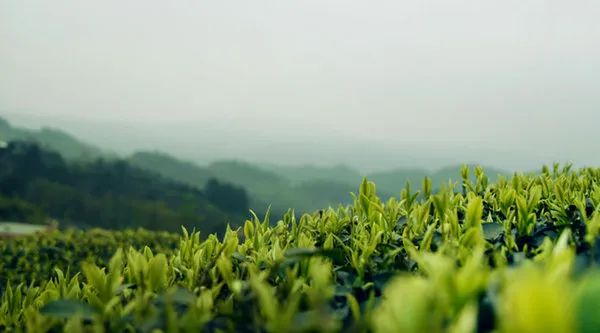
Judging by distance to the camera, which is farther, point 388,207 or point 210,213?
point 210,213

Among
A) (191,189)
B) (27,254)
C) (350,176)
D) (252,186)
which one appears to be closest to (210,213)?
(191,189)

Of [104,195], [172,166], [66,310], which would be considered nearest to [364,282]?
[66,310]

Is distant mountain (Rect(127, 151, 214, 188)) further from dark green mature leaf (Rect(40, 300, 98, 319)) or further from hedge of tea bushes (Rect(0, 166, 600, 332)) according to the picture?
dark green mature leaf (Rect(40, 300, 98, 319))

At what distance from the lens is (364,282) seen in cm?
189

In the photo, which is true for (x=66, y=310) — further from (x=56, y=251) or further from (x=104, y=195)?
(x=104, y=195)

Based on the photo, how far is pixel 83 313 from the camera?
1523mm

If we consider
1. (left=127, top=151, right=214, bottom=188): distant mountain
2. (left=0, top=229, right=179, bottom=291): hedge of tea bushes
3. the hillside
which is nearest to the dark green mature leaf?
(left=0, top=229, right=179, bottom=291): hedge of tea bushes

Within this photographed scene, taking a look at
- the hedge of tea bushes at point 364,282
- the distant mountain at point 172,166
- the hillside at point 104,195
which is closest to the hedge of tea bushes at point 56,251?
the hedge of tea bushes at point 364,282

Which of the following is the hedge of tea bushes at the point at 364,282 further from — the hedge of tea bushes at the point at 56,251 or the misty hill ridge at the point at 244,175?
the misty hill ridge at the point at 244,175

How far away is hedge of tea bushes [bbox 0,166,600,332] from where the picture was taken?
3.58 ft

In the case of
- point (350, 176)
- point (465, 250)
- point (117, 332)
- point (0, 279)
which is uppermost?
point (465, 250)

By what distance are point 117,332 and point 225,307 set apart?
287 mm

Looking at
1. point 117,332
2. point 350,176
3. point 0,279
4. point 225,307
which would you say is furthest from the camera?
point 350,176

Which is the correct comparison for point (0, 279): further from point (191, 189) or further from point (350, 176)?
point (350, 176)
